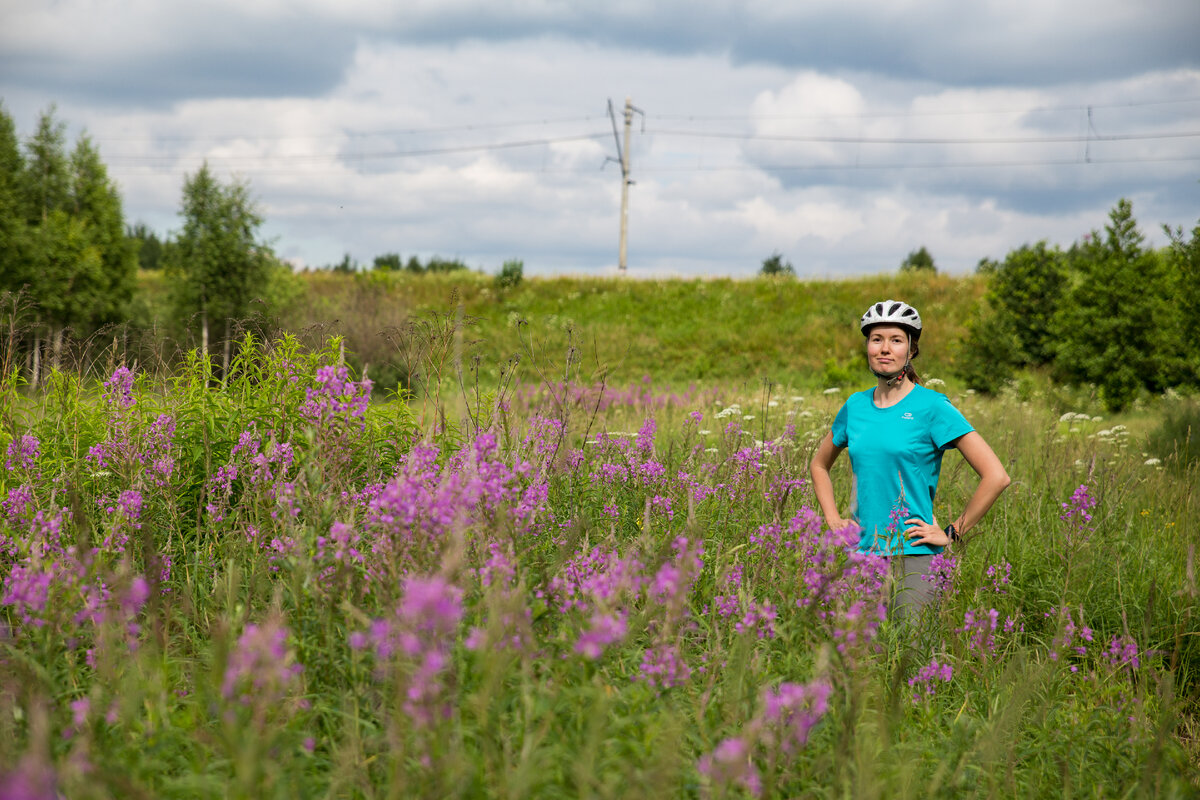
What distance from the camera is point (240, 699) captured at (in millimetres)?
1962

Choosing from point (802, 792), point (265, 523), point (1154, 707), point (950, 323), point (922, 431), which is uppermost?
point (950, 323)

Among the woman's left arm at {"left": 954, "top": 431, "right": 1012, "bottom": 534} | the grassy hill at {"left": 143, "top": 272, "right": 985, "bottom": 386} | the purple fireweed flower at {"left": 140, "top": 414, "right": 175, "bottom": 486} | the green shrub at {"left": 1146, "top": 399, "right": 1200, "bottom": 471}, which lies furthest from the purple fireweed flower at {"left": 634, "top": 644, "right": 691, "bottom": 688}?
the grassy hill at {"left": 143, "top": 272, "right": 985, "bottom": 386}

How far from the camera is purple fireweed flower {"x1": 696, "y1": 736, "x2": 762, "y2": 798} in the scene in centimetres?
150

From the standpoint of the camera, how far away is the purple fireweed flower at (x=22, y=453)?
442cm

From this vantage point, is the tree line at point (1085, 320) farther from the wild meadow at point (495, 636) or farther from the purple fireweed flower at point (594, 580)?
the purple fireweed flower at point (594, 580)

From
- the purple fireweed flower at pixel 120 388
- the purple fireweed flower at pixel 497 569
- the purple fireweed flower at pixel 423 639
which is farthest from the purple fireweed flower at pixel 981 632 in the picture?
the purple fireweed flower at pixel 120 388

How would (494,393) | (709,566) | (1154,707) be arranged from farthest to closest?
(494,393)
(709,566)
(1154,707)

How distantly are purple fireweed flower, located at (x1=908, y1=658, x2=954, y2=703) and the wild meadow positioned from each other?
0.08 feet

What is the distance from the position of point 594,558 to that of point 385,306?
25.4 metres

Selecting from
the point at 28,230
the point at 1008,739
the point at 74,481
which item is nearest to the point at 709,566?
the point at 1008,739

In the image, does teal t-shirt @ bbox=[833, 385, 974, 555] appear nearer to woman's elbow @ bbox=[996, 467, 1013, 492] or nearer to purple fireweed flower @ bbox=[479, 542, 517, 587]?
woman's elbow @ bbox=[996, 467, 1013, 492]

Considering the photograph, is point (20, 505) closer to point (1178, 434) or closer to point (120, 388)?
point (120, 388)

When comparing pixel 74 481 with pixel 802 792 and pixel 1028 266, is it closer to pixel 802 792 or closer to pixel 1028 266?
pixel 802 792

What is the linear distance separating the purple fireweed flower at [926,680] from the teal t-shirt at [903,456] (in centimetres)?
65
